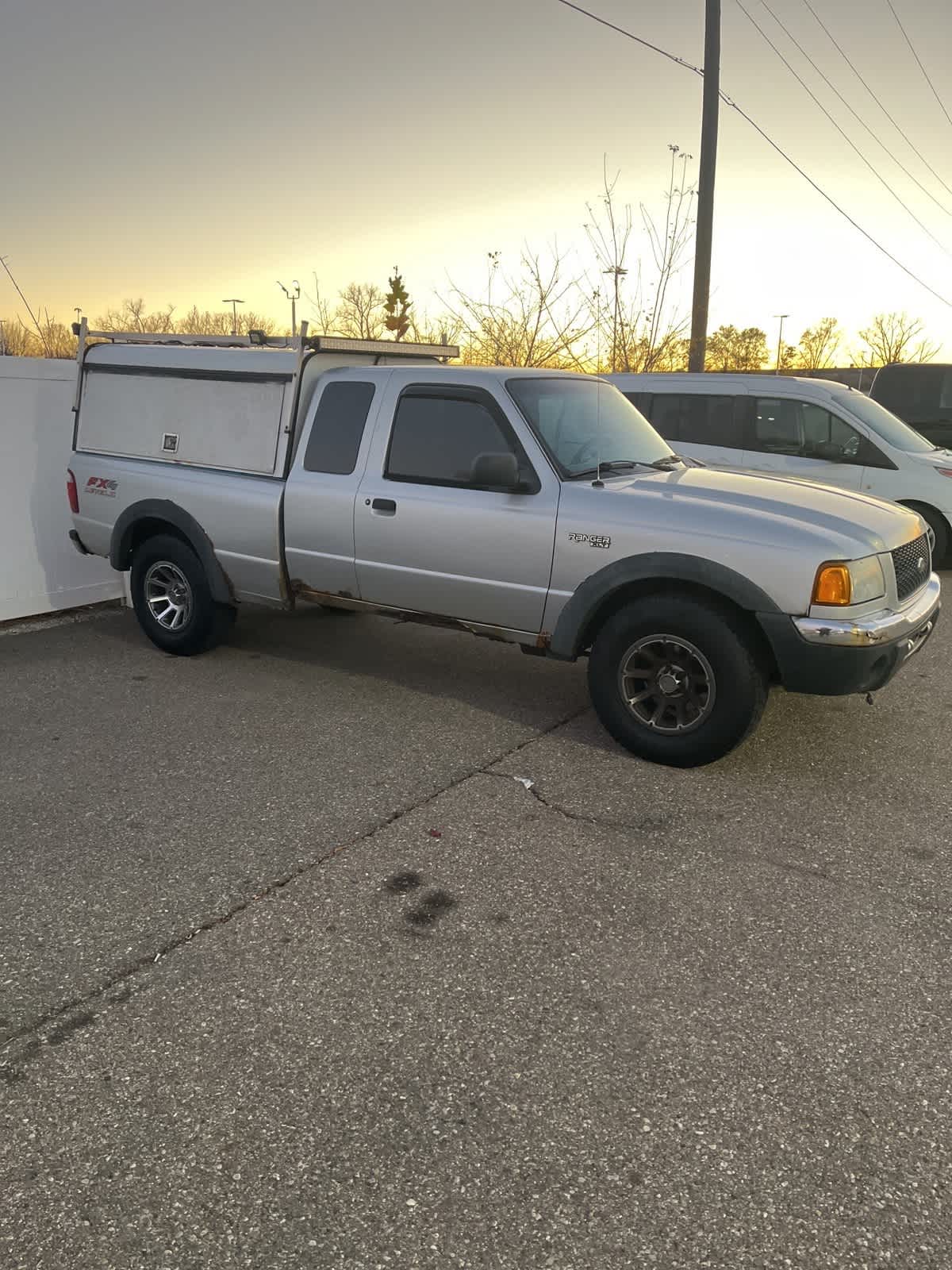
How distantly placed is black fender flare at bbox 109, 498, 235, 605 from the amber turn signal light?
11.9 ft

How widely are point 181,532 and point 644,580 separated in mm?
3173

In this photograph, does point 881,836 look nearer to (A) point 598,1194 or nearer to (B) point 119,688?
(A) point 598,1194

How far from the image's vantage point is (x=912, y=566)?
15.8 feet

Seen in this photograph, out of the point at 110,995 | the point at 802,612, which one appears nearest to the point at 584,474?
the point at 802,612

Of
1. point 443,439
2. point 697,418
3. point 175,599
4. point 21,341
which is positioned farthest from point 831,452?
point 21,341

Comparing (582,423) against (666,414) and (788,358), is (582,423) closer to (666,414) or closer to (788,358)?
(666,414)

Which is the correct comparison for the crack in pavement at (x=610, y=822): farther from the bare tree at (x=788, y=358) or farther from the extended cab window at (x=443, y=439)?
the bare tree at (x=788, y=358)

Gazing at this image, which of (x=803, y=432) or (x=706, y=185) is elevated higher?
(x=706, y=185)

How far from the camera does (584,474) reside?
497 cm

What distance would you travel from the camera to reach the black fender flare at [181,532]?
608 cm

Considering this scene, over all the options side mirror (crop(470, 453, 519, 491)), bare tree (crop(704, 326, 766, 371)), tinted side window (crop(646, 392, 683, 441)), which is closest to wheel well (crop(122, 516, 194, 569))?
side mirror (crop(470, 453, 519, 491))

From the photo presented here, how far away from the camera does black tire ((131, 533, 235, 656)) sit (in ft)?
20.4

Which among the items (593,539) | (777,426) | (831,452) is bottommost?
(593,539)

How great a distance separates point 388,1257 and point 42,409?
701 cm
